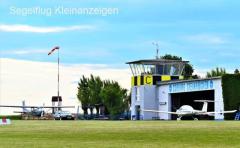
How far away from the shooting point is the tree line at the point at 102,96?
374 feet

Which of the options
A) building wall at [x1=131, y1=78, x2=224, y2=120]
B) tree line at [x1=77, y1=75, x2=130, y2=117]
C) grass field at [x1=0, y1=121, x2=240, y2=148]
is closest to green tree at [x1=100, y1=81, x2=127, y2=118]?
tree line at [x1=77, y1=75, x2=130, y2=117]

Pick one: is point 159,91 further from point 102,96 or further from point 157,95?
point 102,96

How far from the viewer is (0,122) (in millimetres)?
43875

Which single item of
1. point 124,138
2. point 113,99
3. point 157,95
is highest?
point 113,99

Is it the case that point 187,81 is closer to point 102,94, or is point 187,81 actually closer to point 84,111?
point 102,94

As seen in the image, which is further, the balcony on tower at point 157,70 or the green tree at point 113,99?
the green tree at point 113,99

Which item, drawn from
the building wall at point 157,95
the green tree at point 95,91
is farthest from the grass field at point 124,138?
the green tree at point 95,91

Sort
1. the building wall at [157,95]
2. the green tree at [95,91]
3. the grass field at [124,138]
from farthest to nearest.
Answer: the green tree at [95,91] → the building wall at [157,95] → the grass field at [124,138]

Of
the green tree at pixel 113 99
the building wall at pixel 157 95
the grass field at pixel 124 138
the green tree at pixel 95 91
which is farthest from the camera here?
the green tree at pixel 95 91

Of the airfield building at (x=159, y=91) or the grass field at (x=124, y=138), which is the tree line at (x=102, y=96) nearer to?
the airfield building at (x=159, y=91)

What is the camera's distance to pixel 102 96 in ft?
377

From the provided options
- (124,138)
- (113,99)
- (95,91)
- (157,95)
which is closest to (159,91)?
(157,95)

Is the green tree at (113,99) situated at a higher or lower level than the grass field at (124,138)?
higher

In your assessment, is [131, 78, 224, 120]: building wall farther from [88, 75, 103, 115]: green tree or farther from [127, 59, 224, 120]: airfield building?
[88, 75, 103, 115]: green tree
